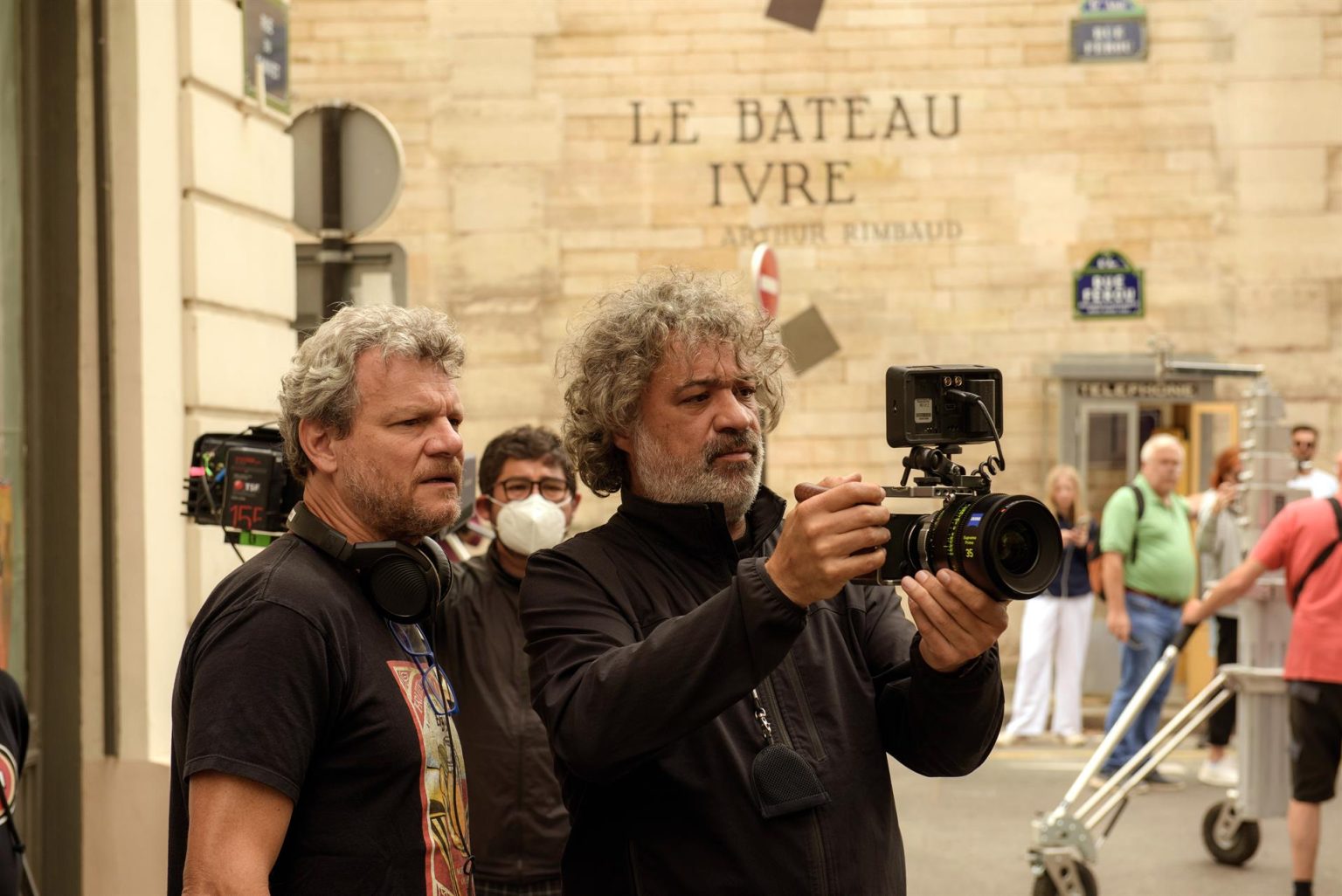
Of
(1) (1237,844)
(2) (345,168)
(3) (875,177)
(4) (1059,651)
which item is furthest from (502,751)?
(3) (875,177)

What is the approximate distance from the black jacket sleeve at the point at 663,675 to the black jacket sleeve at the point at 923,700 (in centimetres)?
31

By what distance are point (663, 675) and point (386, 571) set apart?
1.52ft

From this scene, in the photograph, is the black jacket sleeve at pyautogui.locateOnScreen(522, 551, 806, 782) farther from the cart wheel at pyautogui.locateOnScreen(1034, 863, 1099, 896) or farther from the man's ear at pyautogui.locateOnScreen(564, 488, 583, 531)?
the cart wheel at pyautogui.locateOnScreen(1034, 863, 1099, 896)

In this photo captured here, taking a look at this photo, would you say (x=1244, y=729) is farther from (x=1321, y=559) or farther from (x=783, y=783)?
(x=783, y=783)

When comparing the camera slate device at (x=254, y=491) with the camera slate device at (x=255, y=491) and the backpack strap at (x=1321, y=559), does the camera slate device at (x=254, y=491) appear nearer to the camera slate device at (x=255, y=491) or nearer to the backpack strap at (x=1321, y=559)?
the camera slate device at (x=255, y=491)

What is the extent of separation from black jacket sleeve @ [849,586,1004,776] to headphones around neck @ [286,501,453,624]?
2.07ft

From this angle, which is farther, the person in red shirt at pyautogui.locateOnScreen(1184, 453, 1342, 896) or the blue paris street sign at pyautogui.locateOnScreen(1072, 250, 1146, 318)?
the blue paris street sign at pyautogui.locateOnScreen(1072, 250, 1146, 318)

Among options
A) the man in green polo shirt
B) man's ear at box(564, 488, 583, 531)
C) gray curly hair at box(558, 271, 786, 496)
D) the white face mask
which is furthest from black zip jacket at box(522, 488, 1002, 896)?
the man in green polo shirt

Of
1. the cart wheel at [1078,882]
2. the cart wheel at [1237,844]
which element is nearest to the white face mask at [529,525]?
the cart wheel at [1078,882]

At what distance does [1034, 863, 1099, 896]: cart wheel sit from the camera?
21.2 feet

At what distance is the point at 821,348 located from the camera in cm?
775

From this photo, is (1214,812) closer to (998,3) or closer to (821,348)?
(821,348)

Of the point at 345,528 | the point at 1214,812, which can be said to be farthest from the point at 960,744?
the point at 1214,812

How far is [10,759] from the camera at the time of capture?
11.6 ft
